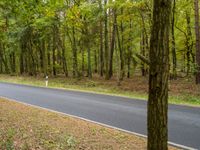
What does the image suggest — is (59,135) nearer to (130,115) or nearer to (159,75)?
(130,115)

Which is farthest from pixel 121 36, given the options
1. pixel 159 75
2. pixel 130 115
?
pixel 159 75

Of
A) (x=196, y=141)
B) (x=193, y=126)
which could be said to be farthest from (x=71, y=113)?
(x=196, y=141)

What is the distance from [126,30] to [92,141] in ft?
90.8

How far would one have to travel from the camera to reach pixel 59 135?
887 cm

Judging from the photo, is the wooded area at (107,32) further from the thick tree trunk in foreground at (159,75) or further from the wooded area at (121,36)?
the thick tree trunk in foreground at (159,75)

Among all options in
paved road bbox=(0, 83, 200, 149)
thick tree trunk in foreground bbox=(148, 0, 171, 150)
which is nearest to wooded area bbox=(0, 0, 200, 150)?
thick tree trunk in foreground bbox=(148, 0, 171, 150)

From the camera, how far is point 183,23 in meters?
33.8

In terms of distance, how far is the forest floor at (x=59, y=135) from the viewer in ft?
25.7

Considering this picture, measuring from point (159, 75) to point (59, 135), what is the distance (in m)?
5.83

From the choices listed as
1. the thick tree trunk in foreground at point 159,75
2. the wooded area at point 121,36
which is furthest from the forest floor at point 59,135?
the thick tree trunk in foreground at point 159,75

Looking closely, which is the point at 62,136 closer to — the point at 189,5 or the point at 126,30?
the point at 189,5

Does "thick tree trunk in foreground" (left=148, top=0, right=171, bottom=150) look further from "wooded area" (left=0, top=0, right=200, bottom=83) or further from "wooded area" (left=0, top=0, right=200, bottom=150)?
"wooded area" (left=0, top=0, right=200, bottom=83)

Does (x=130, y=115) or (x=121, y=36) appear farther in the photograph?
(x=121, y=36)

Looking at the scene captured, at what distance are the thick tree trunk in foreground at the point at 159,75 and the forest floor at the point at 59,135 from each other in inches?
162
